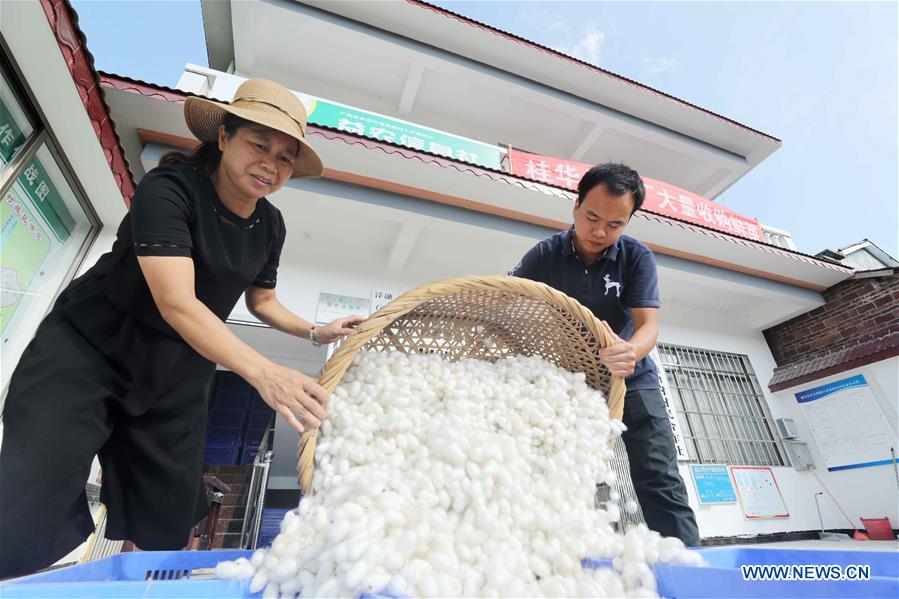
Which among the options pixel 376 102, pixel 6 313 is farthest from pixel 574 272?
pixel 376 102

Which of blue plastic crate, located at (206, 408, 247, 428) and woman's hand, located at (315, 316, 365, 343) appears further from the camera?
blue plastic crate, located at (206, 408, 247, 428)

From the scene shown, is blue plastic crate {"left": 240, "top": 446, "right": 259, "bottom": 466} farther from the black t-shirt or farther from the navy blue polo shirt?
the navy blue polo shirt

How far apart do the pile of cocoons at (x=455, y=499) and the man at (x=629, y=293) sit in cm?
29

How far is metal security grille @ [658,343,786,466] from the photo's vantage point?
11.5 feet

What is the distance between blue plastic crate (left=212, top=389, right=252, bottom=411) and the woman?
406 centimetres

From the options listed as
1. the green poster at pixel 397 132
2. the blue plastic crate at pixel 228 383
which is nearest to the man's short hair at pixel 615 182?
the green poster at pixel 397 132

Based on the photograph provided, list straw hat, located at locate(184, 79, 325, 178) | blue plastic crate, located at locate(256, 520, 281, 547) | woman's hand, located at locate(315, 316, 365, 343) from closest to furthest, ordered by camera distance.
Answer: straw hat, located at locate(184, 79, 325, 178)
woman's hand, located at locate(315, 316, 365, 343)
blue plastic crate, located at locate(256, 520, 281, 547)

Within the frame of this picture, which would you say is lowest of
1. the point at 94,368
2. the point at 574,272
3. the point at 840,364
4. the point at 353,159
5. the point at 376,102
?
the point at 94,368

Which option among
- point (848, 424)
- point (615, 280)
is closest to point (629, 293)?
point (615, 280)

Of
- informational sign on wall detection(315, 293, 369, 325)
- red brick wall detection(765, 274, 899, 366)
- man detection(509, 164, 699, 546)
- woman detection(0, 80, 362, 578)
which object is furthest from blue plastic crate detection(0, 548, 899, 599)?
red brick wall detection(765, 274, 899, 366)

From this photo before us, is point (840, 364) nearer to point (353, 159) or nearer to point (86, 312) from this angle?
point (353, 159)

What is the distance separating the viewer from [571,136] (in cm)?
531

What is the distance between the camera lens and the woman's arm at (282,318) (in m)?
0.94

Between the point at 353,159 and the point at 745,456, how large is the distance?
13.3ft
